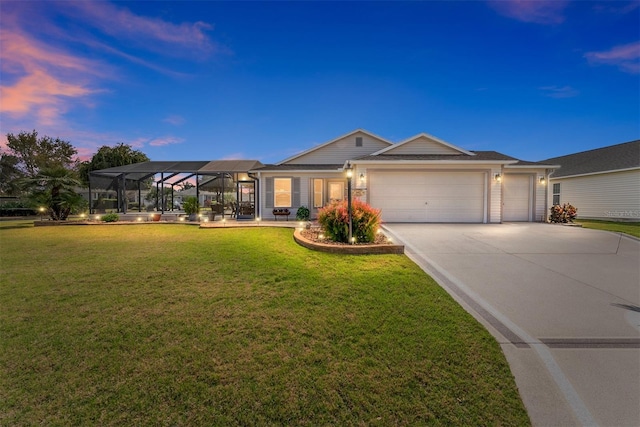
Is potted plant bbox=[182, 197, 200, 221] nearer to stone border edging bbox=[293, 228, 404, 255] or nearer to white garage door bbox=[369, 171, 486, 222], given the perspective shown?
white garage door bbox=[369, 171, 486, 222]

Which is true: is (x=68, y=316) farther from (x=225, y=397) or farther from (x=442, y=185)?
(x=442, y=185)

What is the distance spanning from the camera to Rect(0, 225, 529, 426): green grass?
206 cm

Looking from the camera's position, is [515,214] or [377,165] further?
[515,214]

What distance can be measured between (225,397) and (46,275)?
17.4 ft

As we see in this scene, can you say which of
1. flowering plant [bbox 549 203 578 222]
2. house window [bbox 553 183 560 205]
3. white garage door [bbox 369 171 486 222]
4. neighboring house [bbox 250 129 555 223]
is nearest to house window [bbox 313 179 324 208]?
neighboring house [bbox 250 129 555 223]

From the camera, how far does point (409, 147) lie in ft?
45.0

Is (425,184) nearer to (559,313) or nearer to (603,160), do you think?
(559,313)

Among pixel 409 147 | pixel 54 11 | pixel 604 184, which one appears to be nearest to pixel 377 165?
pixel 409 147

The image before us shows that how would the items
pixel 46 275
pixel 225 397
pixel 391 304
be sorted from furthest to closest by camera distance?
1. pixel 46 275
2. pixel 391 304
3. pixel 225 397

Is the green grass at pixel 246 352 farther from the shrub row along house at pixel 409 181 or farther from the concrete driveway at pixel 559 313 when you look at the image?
the shrub row along house at pixel 409 181

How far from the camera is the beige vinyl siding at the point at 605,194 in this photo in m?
15.3

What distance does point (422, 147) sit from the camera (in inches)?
538

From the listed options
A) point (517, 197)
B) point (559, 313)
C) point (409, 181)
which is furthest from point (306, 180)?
point (559, 313)

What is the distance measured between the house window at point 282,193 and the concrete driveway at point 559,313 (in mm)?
8753
